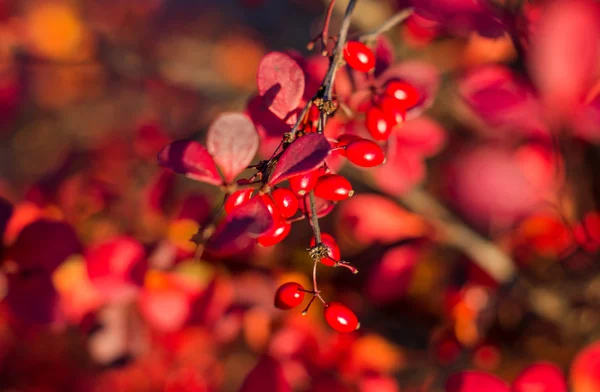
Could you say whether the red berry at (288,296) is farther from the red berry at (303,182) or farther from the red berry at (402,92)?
the red berry at (402,92)

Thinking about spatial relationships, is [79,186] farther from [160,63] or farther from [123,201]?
[160,63]

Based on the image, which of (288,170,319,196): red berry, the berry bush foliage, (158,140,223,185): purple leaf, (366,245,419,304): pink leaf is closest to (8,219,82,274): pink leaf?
the berry bush foliage

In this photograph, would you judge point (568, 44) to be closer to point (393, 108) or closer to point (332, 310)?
point (393, 108)

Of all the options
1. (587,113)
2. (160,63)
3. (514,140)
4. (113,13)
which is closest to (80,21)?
(113,13)

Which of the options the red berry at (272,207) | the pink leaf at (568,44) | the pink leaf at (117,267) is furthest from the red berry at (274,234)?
the pink leaf at (117,267)

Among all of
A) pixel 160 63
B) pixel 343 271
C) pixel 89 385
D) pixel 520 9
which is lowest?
pixel 89 385

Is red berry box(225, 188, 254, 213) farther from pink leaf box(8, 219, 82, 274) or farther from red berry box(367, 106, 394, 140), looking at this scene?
pink leaf box(8, 219, 82, 274)
